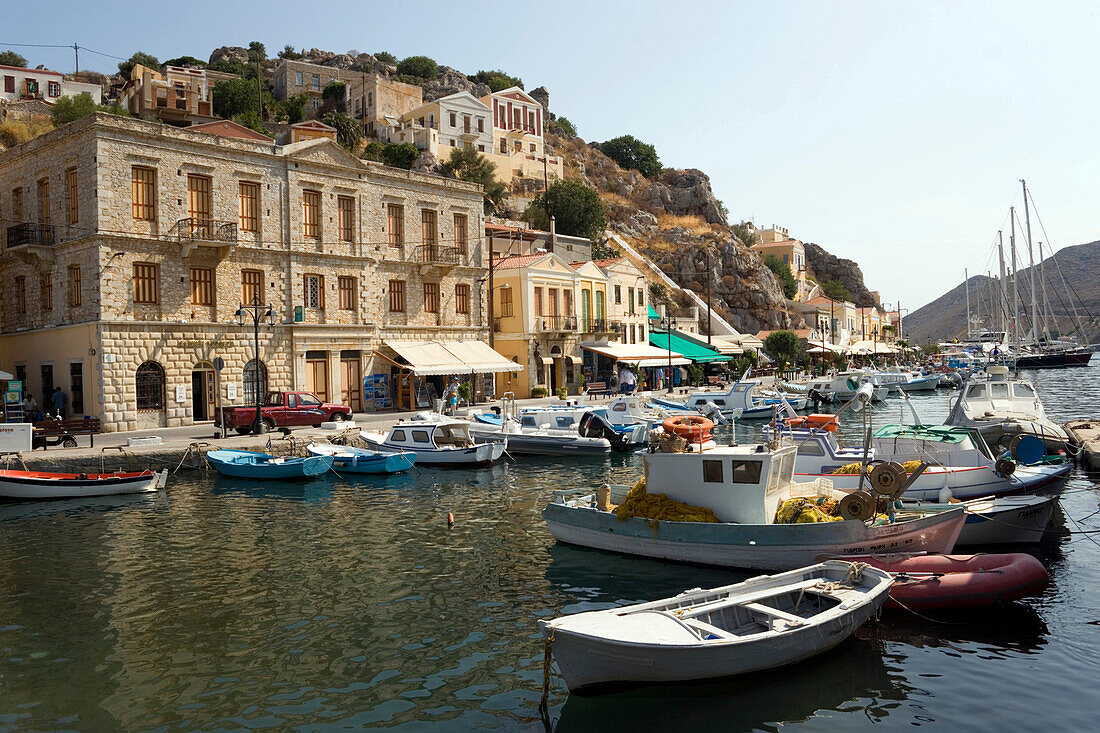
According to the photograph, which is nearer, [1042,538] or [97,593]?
[97,593]

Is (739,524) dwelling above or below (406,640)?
above

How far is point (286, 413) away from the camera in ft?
109

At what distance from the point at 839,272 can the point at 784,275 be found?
34.8 meters

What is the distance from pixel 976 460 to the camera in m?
19.4

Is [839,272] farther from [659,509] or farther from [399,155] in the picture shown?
[659,509]

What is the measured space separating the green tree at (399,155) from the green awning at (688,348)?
96.0 ft

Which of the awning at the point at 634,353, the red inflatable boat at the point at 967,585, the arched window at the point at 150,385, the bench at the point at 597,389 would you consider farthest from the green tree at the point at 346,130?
the red inflatable boat at the point at 967,585

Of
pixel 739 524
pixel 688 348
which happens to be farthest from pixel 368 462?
pixel 688 348

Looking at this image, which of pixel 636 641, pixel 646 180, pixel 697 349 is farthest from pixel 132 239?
pixel 646 180

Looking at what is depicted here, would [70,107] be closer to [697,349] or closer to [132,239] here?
[132,239]

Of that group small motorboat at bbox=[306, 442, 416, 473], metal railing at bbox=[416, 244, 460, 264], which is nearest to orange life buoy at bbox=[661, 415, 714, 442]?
small motorboat at bbox=[306, 442, 416, 473]

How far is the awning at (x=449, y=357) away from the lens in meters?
40.2

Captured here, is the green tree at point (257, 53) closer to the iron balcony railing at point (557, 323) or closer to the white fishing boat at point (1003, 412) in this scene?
the iron balcony railing at point (557, 323)

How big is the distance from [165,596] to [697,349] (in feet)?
174
